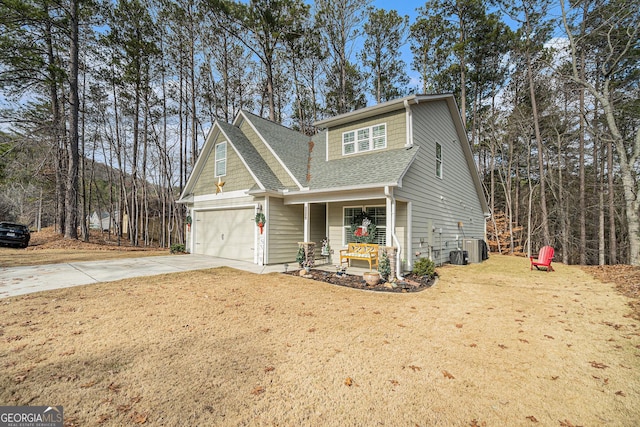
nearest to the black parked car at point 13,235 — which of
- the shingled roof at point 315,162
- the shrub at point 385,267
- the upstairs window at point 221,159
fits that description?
the upstairs window at point 221,159

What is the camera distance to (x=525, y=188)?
20938mm

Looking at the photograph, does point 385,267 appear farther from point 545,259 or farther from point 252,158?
point 252,158

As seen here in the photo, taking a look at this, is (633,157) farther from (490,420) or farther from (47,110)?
(47,110)

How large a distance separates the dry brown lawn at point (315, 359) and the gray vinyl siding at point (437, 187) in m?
4.06

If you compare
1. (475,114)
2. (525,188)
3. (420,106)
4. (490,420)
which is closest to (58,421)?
(490,420)

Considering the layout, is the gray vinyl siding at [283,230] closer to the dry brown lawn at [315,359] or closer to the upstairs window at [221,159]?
the upstairs window at [221,159]

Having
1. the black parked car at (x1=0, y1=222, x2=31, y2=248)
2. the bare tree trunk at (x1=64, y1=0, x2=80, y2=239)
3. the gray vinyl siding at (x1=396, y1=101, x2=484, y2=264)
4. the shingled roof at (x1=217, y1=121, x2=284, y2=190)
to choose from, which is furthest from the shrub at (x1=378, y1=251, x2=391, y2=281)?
the black parked car at (x1=0, y1=222, x2=31, y2=248)

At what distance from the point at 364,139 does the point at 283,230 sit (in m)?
4.78

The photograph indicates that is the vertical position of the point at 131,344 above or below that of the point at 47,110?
below

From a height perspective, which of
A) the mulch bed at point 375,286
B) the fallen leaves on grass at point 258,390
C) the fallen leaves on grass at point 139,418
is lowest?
the mulch bed at point 375,286

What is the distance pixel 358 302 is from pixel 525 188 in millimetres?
21953

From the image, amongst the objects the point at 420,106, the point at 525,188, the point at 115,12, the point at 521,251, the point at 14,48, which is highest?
the point at 115,12

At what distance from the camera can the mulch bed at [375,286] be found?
6871 mm

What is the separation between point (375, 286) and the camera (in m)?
7.06
